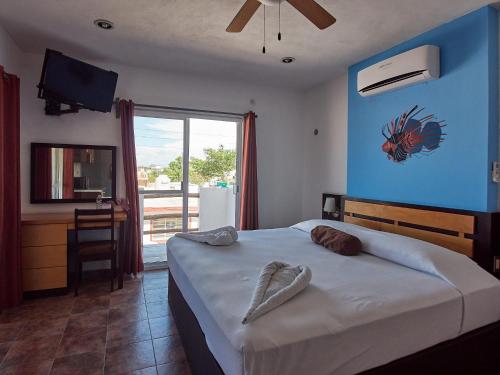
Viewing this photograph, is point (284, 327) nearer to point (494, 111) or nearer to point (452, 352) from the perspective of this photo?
point (452, 352)

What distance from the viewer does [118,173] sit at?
3.72 meters

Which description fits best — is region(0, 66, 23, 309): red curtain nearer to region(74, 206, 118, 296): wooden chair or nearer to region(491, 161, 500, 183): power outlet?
region(74, 206, 118, 296): wooden chair

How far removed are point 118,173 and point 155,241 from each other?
3.91 ft

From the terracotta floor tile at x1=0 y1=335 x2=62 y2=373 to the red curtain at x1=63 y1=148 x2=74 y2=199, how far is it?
1725 millimetres

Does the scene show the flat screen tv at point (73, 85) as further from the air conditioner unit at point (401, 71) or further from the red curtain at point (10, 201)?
the air conditioner unit at point (401, 71)

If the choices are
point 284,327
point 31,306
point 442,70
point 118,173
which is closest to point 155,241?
point 118,173

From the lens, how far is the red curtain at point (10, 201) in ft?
8.67

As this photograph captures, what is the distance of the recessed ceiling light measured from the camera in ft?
8.45

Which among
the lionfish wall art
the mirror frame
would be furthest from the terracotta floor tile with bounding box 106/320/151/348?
the lionfish wall art

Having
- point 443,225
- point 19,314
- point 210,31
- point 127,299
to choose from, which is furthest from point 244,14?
point 19,314

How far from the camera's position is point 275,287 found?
1531 mm

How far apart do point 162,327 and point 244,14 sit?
239cm

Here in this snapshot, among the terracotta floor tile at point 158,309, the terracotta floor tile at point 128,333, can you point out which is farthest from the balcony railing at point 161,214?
the terracotta floor tile at point 128,333

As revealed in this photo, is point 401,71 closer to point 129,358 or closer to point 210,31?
point 210,31
